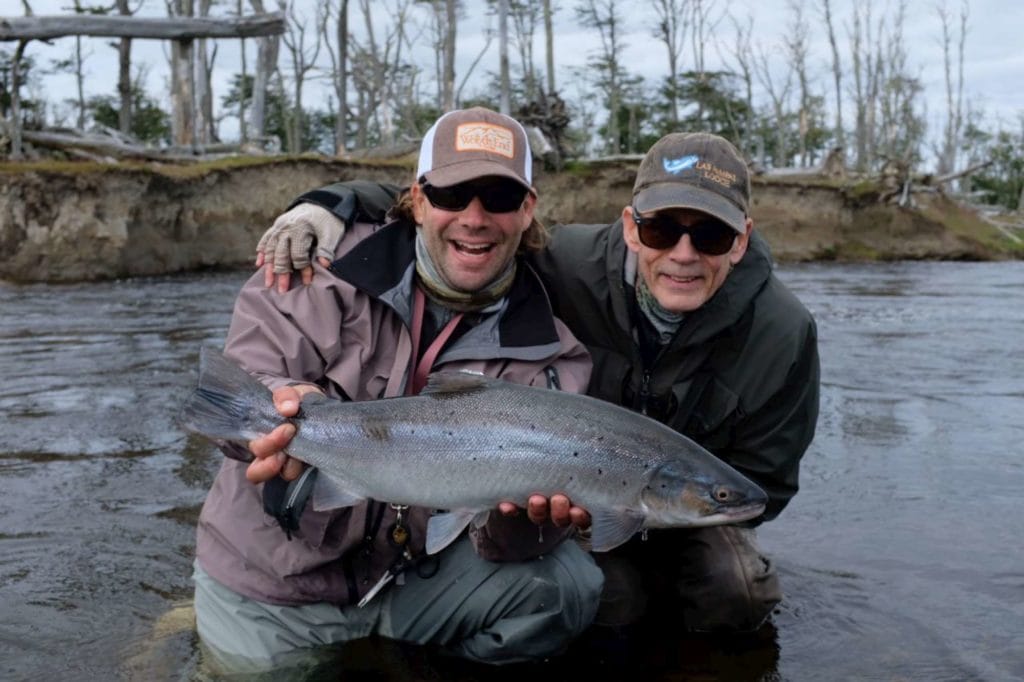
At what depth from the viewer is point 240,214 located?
22.8 meters

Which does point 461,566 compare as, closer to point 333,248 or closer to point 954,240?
point 333,248

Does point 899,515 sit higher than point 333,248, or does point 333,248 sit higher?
point 333,248

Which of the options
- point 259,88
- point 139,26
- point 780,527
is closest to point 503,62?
point 259,88

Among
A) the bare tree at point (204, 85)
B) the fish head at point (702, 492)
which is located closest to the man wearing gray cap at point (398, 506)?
the fish head at point (702, 492)

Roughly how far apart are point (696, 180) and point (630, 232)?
0.35 m

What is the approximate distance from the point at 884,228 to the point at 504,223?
2920 centimetres

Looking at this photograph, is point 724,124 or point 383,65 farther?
point 724,124

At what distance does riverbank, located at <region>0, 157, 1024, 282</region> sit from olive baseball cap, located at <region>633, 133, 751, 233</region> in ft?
58.1

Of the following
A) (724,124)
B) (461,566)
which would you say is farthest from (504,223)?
(724,124)

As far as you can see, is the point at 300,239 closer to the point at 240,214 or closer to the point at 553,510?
the point at 553,510

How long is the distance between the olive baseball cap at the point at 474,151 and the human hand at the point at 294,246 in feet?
1.39

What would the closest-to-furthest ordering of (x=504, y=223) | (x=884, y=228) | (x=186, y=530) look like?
(x=504, y=223) → (x=186, y=530) → (x=884, y=228)

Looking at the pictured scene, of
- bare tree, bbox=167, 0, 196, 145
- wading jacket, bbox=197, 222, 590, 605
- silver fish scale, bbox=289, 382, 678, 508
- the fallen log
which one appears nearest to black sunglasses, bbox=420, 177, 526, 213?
wading jacket, bbox=197, 222, 590, 605

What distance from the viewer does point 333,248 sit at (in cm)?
390
